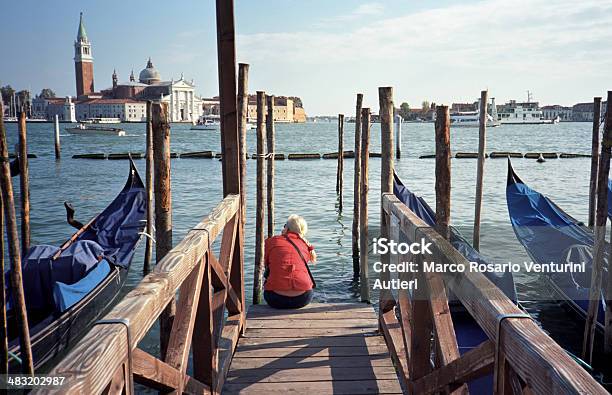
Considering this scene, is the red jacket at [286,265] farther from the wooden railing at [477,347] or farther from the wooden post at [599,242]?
the wooden post at [599,242]

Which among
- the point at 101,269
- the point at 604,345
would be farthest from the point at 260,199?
the point at 604,345

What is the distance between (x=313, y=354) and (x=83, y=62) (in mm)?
120828

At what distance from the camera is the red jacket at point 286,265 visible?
3.83 metres

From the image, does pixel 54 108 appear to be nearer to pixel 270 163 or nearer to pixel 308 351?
pixel 270 163

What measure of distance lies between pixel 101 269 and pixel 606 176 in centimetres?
462

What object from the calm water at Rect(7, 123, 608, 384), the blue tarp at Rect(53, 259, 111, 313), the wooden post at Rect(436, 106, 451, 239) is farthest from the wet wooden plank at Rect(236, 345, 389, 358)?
the calm water at Rect(7, 123, 608, 384)

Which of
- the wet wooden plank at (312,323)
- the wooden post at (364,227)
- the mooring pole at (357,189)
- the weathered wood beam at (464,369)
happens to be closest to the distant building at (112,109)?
the mooring pole at (357,189)

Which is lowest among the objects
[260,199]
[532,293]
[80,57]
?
[532,293]

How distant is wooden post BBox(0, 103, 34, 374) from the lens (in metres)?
3.62

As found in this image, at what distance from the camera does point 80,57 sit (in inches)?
4432

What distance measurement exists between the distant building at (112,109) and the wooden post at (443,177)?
344 ft

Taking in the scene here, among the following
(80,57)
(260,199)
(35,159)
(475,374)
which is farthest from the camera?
(80,57)

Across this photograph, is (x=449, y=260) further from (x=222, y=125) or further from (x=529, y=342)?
(x=222, y=125)

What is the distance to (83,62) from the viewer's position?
370 ft
